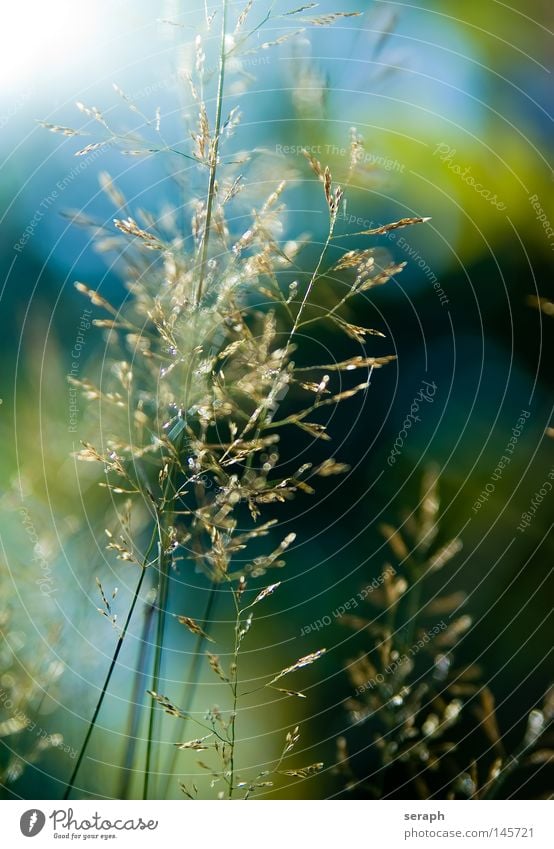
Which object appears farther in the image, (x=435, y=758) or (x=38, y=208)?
(x=38, y=208)

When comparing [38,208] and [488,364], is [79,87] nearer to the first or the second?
[38,208]

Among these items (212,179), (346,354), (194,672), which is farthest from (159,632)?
(212,179)

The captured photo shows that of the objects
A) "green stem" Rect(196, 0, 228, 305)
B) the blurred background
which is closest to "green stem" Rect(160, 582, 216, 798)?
the blurred background

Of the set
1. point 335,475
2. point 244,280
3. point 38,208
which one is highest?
point 38,208

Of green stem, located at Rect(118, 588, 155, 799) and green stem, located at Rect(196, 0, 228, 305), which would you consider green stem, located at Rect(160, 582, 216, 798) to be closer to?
green stem, located at Rect(118, 588, 155, 799)

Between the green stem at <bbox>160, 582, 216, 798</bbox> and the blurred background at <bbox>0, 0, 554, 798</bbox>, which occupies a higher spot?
the blurred background at <bbox>0, 0, 554, 798</bbox>

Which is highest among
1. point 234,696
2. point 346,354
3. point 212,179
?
point 212,179

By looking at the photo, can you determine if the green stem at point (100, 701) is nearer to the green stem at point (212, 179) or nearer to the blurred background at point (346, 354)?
the blurred background at point (346, 354)

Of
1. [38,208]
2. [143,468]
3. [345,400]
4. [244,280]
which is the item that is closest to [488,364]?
[345,400]

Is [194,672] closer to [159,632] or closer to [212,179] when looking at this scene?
[159,632]
